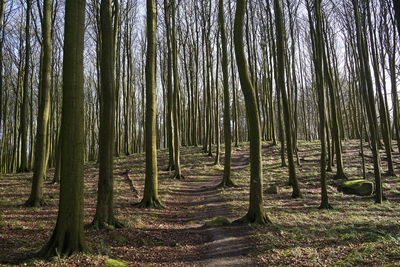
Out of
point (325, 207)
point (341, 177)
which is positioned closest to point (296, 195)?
point (325, 207)

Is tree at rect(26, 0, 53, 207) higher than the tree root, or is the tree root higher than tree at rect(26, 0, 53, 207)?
tree at rect(26, 0, 53, 207)

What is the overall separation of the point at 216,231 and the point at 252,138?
8.80 ft

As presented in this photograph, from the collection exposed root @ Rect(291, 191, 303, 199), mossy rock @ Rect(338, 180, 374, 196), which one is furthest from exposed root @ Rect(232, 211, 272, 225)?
mossy rock @ Rect(338, 180, 374, 196)

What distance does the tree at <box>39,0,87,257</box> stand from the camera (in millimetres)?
5145

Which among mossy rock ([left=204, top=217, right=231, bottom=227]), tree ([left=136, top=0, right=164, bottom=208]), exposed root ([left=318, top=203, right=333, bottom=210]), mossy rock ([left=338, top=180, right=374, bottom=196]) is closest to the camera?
mossy rock ([left=204, top=217, right=231, bottom=227])

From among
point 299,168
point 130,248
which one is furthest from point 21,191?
point 299,168

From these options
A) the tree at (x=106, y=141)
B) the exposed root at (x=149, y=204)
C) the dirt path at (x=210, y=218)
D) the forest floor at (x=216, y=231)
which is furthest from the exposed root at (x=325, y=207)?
the tree at (x=106, y=141)

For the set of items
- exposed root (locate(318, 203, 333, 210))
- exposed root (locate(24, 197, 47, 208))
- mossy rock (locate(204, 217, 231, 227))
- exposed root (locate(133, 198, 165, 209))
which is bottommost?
exposed root (locate(318, 203, 333, 210))

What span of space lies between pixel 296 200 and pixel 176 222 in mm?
5292

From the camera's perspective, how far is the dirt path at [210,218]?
5737mm

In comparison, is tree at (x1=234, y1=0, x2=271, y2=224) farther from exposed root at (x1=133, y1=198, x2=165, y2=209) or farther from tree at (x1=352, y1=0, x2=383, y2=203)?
tree at (x1=352, y1=0, x2=383, y2=203)

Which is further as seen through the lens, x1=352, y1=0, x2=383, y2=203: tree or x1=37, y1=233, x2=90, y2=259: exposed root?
x1=352, y1=0, x2=383, y2=203: tree

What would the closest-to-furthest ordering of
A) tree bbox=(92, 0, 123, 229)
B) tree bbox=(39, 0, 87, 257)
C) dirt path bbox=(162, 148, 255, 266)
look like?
tree bbox=(39, 0, 87, 257) < dirt path bbox=(162, 148, 255, 266) < tree bbox=(92, 0, 123, 229)

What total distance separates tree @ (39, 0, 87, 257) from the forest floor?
1.20ft
